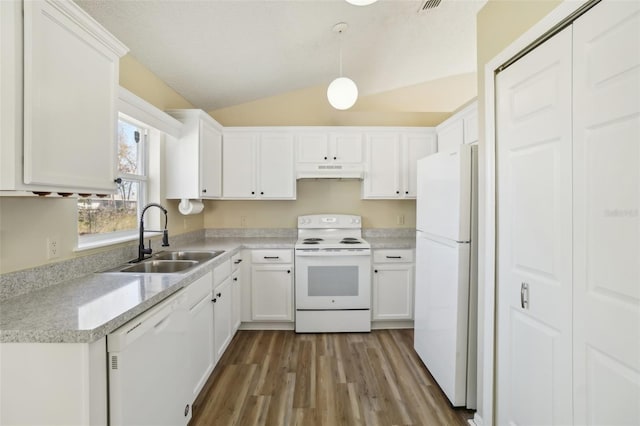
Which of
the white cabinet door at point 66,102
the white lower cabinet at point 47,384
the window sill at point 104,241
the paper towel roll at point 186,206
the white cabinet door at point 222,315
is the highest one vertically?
the white cabinet door at point 66,102

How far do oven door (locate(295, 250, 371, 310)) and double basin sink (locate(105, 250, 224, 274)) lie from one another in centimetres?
91

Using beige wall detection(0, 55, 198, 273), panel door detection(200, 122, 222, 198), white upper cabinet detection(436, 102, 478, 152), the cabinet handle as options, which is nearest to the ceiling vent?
white upper cabinet detection(436, 102, 478, 152)

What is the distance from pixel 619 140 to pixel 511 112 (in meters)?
0.62

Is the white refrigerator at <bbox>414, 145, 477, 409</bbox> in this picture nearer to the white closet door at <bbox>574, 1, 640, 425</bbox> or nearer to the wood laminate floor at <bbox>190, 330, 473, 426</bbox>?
the wood laminate floor at <bbox>190, 330, 473, 426</bbox>

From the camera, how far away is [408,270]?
10.5 ft

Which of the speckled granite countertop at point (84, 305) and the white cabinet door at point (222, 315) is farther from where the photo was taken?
the white cabinet door at point (222, 315)

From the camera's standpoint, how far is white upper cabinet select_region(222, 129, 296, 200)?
3.44 meters

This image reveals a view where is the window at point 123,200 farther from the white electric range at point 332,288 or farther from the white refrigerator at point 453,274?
the white refrigerator at point 453,274

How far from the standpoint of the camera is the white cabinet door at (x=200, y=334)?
6.07 feet

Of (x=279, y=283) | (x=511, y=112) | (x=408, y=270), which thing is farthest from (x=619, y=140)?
(x=279, y=283)

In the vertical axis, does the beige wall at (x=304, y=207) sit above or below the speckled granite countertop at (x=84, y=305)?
above

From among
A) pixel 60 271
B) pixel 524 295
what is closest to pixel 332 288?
pixel 524 295

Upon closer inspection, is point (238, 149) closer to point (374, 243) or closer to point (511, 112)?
point (374, 243)

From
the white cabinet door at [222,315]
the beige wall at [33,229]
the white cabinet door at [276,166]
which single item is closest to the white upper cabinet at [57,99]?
the beige wall at [33,229]
